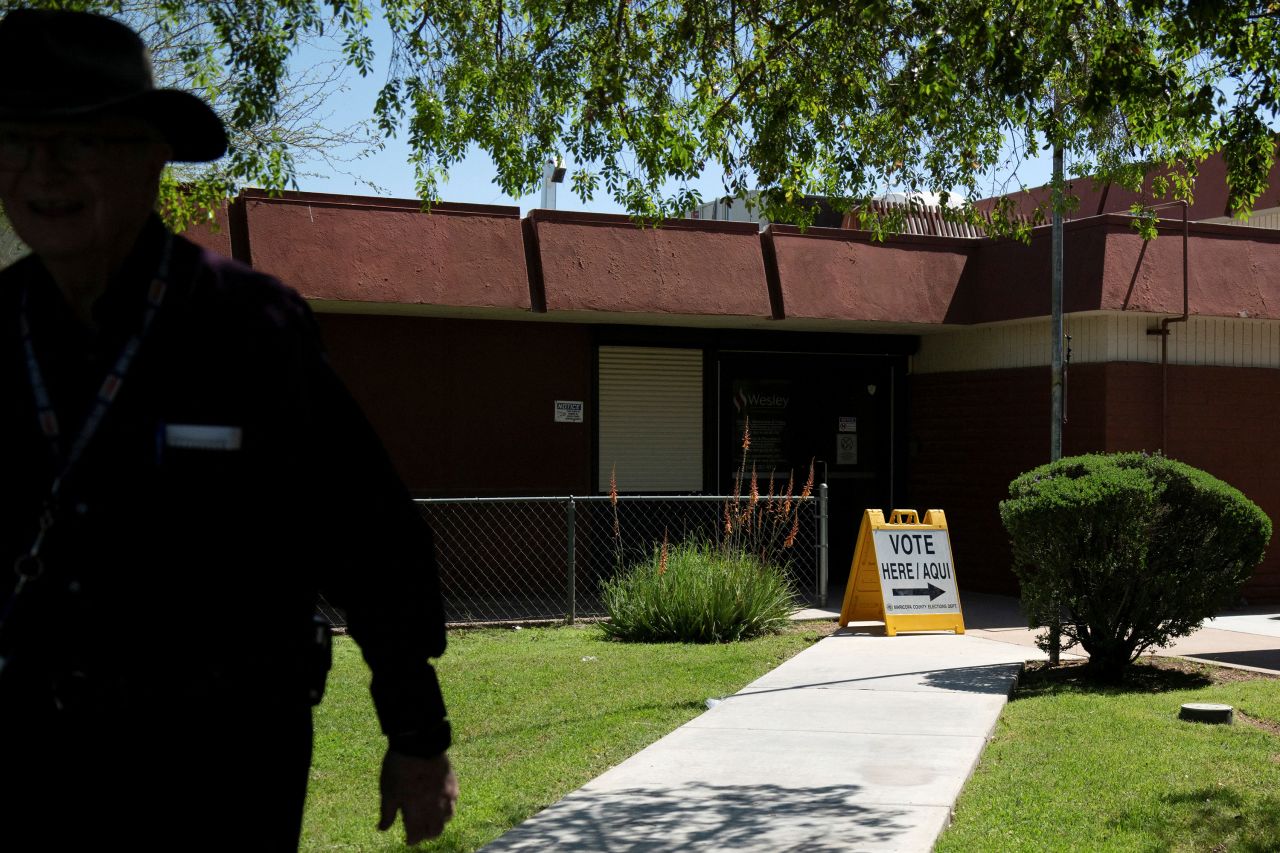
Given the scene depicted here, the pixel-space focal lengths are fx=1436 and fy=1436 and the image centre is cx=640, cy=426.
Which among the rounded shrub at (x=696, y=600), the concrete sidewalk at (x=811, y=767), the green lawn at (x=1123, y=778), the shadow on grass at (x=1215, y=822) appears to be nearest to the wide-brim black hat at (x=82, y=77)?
the concrete sidewalk at (x=811, y=767)

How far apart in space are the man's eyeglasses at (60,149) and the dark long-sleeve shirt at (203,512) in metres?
0.15

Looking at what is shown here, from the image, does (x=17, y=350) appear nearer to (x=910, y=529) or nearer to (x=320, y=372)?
(x=320, y=372)

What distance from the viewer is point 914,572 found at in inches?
501

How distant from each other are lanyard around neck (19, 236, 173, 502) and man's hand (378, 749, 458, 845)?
733 millimetres

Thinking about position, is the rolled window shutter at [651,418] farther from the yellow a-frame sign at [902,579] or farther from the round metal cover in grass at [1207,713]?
the round metal cover in grass at [1207,713]

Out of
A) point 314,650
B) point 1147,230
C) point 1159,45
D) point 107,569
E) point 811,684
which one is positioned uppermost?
A: point 1159,45

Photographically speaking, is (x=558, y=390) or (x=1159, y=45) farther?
(x=558, y=390)

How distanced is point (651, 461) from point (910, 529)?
14.1ft

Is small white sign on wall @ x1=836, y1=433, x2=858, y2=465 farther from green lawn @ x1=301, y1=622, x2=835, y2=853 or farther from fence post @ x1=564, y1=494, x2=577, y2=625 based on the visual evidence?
fence post @ x1=564, y1=494, x2=577, y2=625

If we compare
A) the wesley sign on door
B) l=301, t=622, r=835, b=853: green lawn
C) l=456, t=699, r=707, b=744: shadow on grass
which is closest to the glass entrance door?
the wesley sign on door

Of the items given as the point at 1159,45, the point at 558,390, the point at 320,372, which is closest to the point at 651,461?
the point at 558,390

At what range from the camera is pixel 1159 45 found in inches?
337

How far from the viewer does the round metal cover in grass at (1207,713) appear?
819cm

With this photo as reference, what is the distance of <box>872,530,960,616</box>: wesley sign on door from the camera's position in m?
12.6
